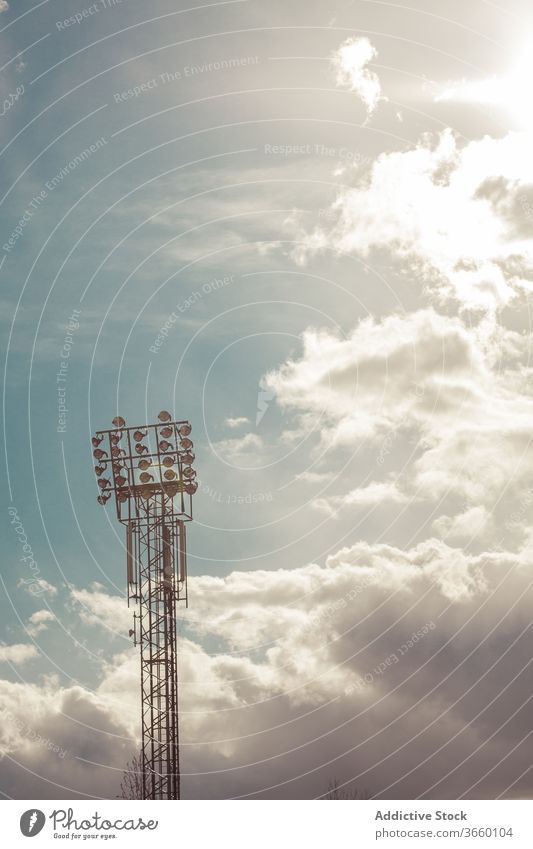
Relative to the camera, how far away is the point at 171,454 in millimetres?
73562

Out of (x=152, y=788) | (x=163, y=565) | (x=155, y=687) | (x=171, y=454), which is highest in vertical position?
(x=171, y=454)

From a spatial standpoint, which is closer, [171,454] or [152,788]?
[152,788]

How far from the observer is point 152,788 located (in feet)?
226
